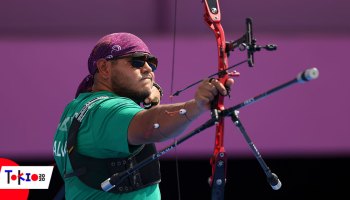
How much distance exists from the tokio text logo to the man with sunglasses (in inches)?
61.7

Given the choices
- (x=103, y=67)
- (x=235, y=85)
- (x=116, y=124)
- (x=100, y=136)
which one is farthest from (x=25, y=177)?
(x=116, y=124)

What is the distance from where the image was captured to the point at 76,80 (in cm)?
452

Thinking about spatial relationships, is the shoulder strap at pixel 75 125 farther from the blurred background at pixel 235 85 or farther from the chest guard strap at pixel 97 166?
the blurred background at pixel 235 85

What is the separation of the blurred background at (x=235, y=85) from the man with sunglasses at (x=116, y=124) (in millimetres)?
1458

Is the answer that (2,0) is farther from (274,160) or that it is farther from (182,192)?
(274,160)

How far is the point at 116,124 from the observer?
2447 millimetres

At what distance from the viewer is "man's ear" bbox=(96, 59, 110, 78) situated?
9.41 feet

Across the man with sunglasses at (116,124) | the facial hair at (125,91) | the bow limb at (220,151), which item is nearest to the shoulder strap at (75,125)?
the man with sunglasses at (116,124)

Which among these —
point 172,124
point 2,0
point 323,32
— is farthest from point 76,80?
point 172,124

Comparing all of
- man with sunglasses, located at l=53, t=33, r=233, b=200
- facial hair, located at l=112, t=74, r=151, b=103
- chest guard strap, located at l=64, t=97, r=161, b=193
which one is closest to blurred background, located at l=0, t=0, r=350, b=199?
man with sunglasses, located at l=53, t=33, r=233, b=200

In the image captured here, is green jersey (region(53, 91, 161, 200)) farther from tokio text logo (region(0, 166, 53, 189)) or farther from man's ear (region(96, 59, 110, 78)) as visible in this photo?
tokio text logo (region(0, 166, 53, 189))

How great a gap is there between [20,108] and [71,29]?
58cm

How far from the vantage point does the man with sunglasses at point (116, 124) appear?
2.37m

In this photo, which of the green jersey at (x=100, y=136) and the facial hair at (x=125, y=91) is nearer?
the green jersey at (x=100, y=136)
